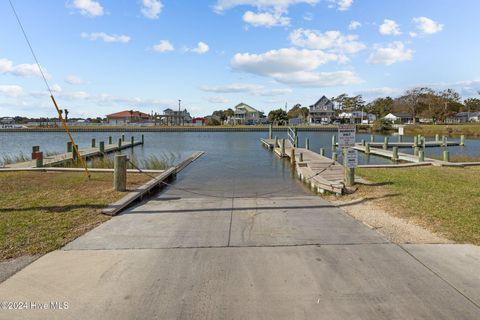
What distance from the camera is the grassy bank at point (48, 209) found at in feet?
16.3

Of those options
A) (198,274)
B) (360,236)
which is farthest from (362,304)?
(360,236)

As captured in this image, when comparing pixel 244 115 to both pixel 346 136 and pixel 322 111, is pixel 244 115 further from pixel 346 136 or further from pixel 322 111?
pixel 346 136

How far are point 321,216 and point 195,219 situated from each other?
250 cm

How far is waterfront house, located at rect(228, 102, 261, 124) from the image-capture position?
11438 centimetres

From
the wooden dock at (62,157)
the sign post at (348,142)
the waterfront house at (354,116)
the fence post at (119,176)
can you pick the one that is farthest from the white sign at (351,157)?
the waterfront house at (354,116)

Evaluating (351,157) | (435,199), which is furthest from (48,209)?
(435,199)

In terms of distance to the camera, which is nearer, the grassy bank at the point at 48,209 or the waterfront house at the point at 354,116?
the grassy bank at the point at 48,209

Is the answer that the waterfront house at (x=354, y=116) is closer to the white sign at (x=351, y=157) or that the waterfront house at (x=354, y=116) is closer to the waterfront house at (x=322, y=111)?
the waterfront house at (x=322, y=111)

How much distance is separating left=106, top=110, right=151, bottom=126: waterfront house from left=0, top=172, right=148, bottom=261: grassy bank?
10499 cm

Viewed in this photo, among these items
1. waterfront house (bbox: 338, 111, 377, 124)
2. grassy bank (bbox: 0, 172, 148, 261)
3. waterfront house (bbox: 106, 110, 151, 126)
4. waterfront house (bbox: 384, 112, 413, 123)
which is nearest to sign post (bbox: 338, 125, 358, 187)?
grassy bank (bbox: 0, 172, 148, 261)

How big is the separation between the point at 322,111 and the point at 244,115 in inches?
1036

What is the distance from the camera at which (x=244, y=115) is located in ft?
378

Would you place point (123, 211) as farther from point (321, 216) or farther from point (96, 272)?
point (321, 216)

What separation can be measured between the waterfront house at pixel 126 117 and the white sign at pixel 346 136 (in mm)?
108290
